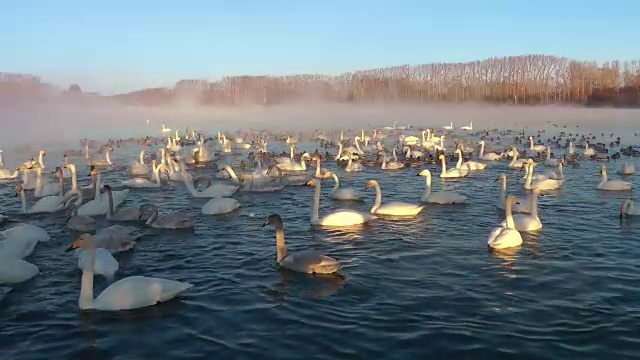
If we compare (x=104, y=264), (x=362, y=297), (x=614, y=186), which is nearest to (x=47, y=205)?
(x=104, y=264)

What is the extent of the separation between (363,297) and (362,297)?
0.7 inches

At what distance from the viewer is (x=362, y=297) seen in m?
9.79

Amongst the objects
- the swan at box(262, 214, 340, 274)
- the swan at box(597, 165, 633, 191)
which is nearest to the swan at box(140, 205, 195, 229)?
the swan at box(262, 214, 340, 274)

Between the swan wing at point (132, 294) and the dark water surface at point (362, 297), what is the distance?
0.52ft

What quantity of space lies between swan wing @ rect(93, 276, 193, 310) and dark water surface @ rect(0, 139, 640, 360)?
16 centimetres

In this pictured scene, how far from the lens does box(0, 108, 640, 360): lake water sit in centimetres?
806

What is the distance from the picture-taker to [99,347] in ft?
26.5

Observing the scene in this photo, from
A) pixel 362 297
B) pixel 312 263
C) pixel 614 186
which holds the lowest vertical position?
pixel 362 297

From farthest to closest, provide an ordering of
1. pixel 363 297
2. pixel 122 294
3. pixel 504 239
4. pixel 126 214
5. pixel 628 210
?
pixel 628 210 → pixel 126 214 → pixel 504 239 → pixel 363 297 → pixel 122 294

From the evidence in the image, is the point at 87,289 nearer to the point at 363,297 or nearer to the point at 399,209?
the point at 363,297

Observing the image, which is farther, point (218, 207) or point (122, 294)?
point (218, 207)

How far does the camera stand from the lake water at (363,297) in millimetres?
8062

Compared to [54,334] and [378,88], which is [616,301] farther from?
[378,88]

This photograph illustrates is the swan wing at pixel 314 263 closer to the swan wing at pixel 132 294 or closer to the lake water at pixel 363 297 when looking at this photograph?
the lake water at pixel 363 297
